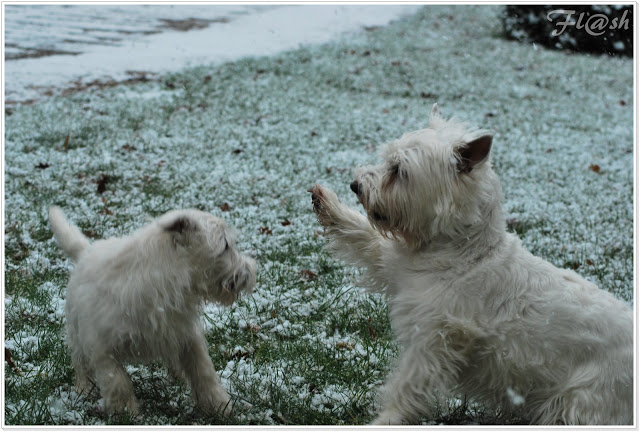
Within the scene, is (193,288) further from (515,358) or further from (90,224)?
(90,224)

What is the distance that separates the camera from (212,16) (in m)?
23.0

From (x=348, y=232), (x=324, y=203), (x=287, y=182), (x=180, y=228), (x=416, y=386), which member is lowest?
(x=287, y=182)

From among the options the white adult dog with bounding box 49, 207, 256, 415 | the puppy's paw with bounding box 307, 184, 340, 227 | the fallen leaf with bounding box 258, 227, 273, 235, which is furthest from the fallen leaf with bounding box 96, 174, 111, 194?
the puppy's paw with bounding box 307, 184, 340, 227

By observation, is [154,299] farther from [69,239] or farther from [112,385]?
[69,239]

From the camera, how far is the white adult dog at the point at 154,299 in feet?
12.0

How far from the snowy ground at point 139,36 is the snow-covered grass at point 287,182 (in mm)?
1266

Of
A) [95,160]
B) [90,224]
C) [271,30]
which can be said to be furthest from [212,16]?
[90,224]

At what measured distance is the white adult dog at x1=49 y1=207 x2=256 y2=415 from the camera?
3643 mm

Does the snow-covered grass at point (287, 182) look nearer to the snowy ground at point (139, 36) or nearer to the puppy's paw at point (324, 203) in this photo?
the puppy's paw at point (324, 203)

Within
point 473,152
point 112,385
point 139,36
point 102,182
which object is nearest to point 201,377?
point 112,385

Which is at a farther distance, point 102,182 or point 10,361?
point 102,182

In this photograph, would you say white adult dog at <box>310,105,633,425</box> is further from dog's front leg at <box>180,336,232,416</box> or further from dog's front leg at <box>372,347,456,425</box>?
dog's front leg at <box>180,336,232,416</box>

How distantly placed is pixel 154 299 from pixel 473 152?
1.97 m

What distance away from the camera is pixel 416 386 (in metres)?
3.55
